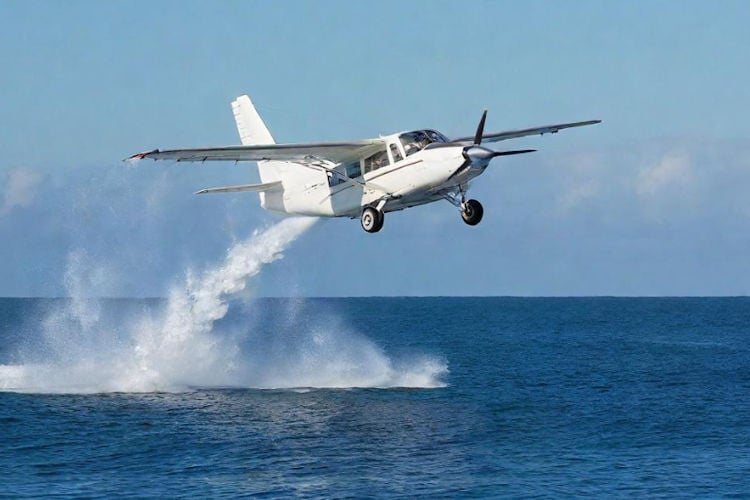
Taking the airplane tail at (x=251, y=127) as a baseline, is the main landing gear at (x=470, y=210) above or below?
below

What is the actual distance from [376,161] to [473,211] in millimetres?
4204

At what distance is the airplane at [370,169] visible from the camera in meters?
33.9

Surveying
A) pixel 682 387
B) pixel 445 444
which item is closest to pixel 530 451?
pixel 445 444

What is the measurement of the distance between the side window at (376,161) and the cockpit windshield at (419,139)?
1.05 metres

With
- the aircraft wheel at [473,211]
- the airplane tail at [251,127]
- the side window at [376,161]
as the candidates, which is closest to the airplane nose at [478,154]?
the aircraft wheel at [473,211]

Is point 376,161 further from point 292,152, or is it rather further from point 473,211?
point 473,211

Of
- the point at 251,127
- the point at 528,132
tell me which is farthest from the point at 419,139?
the point at 251,127

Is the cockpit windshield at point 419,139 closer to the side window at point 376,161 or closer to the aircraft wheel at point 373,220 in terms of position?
the side window at point 376,161

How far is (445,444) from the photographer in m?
53.3

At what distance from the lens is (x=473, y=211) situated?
35562mm

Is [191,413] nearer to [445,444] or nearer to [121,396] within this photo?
[121,396]

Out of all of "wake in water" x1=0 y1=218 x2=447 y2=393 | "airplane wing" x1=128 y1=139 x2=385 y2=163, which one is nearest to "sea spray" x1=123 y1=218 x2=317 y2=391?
"wake in water" x1=0 y1=218 x2=447 y2=393

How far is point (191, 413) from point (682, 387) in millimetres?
40028

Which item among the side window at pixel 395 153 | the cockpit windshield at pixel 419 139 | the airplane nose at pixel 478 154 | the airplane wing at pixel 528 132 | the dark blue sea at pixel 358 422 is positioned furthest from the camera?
the dark blue sea at pixel 358 422
